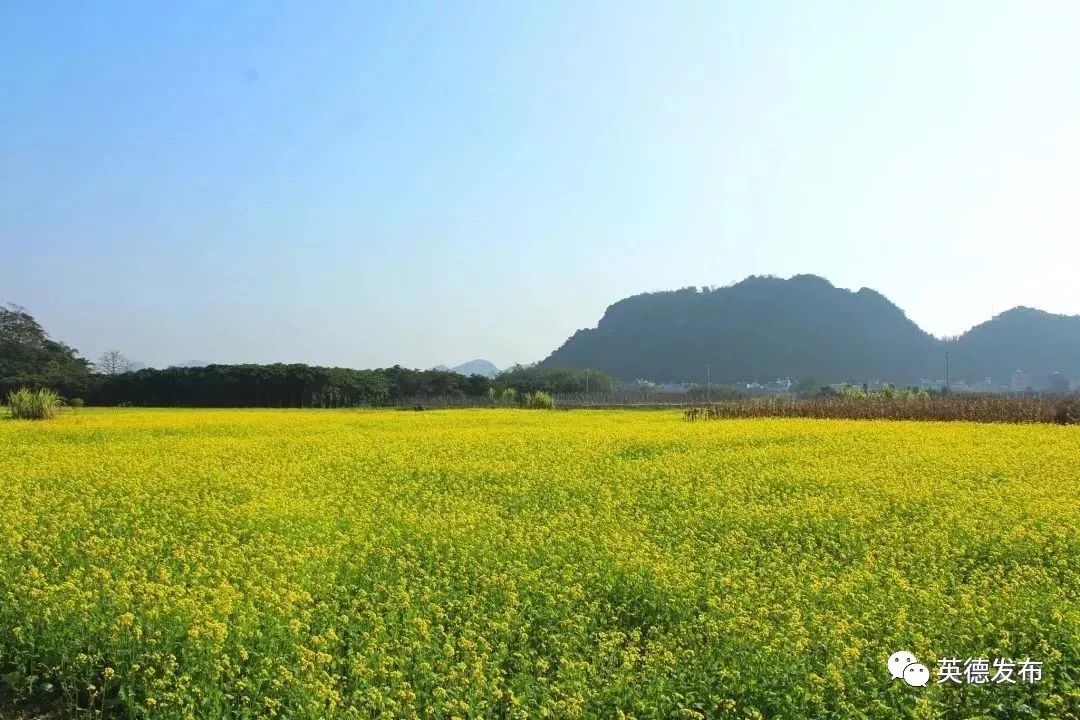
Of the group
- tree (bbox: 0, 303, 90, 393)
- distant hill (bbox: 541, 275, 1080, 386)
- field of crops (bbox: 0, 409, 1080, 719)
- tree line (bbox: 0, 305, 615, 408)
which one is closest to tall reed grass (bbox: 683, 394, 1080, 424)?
field of crops (bbox: 0, 409, 1080, 719)

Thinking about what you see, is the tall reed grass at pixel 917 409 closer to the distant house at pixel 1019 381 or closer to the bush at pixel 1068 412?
the bush at pixel 1068 412

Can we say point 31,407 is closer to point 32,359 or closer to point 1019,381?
point 32,359

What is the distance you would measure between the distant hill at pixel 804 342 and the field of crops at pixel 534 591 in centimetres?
12575

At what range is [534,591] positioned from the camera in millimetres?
6395

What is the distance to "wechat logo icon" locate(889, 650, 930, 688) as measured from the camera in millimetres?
4832

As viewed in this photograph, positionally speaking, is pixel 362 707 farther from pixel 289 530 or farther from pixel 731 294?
pixel 731 294

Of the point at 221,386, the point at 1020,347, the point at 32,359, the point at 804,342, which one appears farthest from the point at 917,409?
the point at 1020,347

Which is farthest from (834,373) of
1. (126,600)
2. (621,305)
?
(126,600)

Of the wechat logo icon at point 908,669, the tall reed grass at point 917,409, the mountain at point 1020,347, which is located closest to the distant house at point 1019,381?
the mountain at point 1020,347

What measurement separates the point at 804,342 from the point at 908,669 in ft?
486

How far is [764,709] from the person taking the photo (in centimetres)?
466

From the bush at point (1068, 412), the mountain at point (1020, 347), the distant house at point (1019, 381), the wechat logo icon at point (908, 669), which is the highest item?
the mountain at point (1020, 347)

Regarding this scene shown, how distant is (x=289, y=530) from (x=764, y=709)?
5515 mm

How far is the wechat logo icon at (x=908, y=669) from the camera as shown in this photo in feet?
15.9
